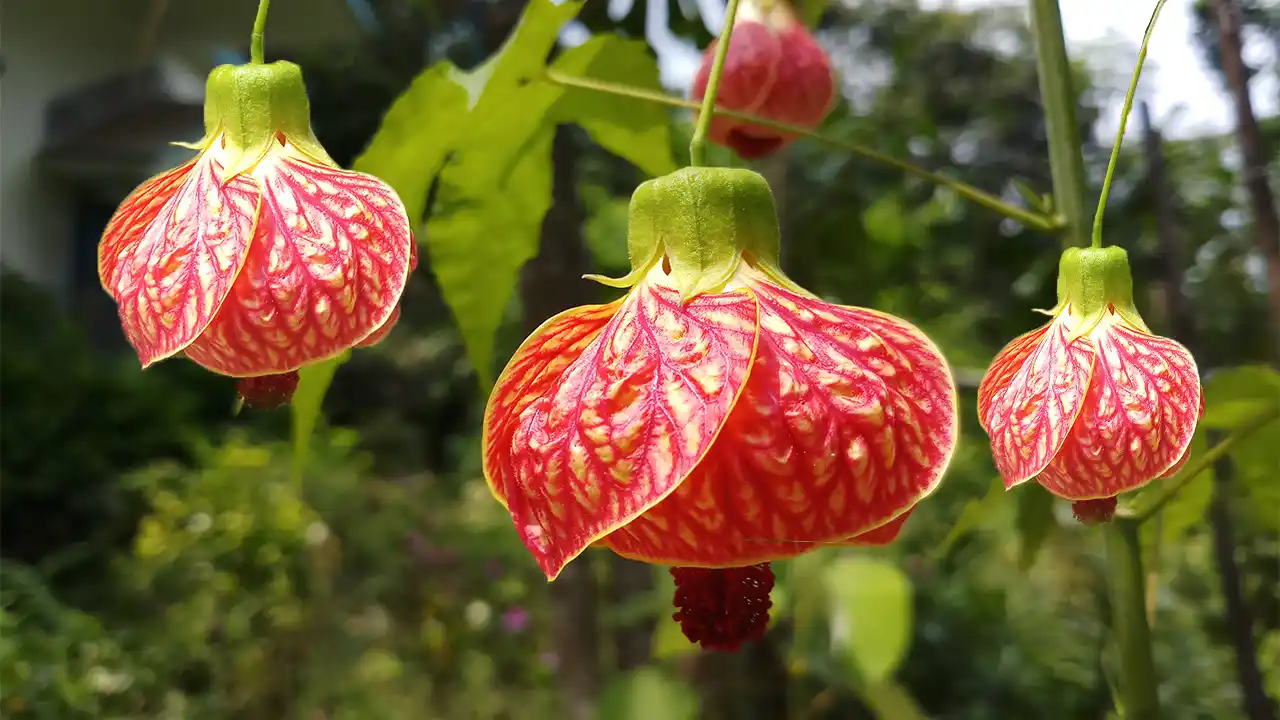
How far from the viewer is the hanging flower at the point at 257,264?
27cm

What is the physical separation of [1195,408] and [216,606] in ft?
8.30

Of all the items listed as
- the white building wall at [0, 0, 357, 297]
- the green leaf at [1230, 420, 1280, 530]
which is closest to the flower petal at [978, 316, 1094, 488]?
the green leaf at [1230, 420, 1280, 530]

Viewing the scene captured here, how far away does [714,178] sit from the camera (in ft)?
0.90

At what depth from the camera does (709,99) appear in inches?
10.7

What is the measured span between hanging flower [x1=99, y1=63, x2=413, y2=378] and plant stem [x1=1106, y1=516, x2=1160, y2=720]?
288mm

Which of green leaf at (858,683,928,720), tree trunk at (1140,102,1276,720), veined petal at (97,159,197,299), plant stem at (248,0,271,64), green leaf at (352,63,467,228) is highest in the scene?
plant stem at (248,0,271,64)

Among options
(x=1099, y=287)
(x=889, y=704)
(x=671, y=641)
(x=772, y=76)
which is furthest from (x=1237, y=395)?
(x=889, y=704)

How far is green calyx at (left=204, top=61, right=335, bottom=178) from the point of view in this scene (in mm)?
314

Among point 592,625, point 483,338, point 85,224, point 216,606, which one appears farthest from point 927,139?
point 85,224

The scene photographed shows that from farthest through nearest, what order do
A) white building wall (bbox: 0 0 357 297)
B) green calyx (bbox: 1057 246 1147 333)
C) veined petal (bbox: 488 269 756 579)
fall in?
white building wall (bbox: 0 0 357 297), green calyx (bbox: 1057 246 1147 333), veined petal (bbox: 488 269 756 579)

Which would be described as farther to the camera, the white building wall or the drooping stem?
the white building wall

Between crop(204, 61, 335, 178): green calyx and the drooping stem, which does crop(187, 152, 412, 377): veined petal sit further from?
the drooping stem

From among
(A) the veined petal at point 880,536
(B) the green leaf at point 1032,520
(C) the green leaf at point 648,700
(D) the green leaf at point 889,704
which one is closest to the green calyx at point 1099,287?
(A) the veined petal at point 880,536

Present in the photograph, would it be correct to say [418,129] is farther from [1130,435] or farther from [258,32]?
[1130,435]
